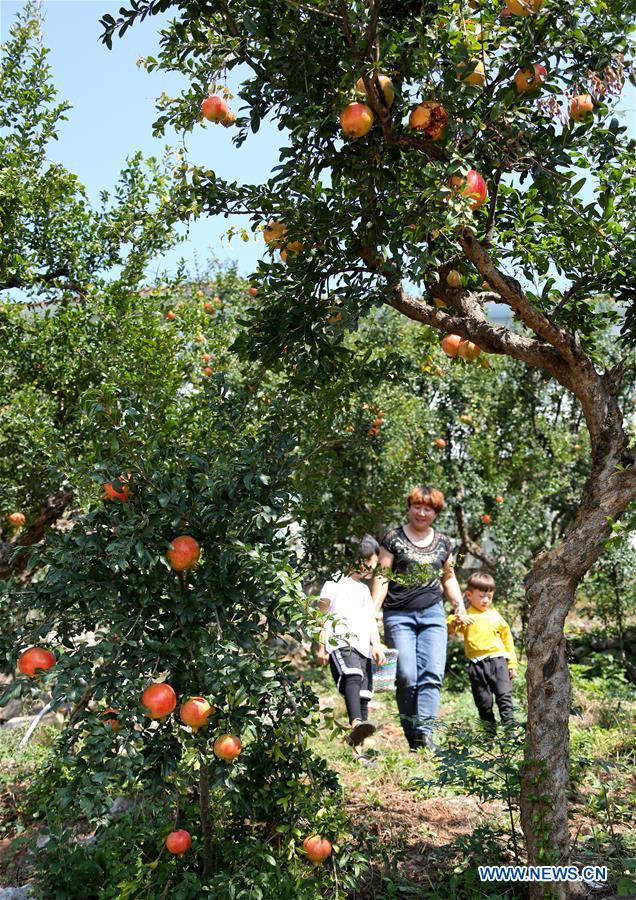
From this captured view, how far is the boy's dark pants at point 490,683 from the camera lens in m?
5.04

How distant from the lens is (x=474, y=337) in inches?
118

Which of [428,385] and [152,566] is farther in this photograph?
[428,385]

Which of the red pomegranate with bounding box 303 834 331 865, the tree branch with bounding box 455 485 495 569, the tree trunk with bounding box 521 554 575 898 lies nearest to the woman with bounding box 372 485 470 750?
the tree trunk with bounding box 521 554 575 898

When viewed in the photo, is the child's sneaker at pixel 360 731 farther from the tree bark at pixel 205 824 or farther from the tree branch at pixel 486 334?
the tree branch at pixel 486 334

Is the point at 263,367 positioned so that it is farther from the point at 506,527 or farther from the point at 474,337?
the point at 506,527

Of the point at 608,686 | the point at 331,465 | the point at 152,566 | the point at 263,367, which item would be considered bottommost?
the point at 608,686

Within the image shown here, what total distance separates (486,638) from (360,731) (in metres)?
1.15

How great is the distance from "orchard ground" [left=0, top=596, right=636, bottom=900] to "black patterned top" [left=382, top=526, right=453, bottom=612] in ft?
2.81

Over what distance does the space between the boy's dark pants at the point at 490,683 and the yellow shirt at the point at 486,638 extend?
5 cm

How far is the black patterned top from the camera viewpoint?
4652 mm

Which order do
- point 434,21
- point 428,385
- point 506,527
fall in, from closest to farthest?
point 434,21 → point 506,527 → point 428,385

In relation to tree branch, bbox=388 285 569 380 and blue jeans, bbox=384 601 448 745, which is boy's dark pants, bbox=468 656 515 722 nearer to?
blue jeans, bbox=384 601 448 745

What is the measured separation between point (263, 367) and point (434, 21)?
132 centimetres

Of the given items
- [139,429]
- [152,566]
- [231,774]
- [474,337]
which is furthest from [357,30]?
[231,774]
